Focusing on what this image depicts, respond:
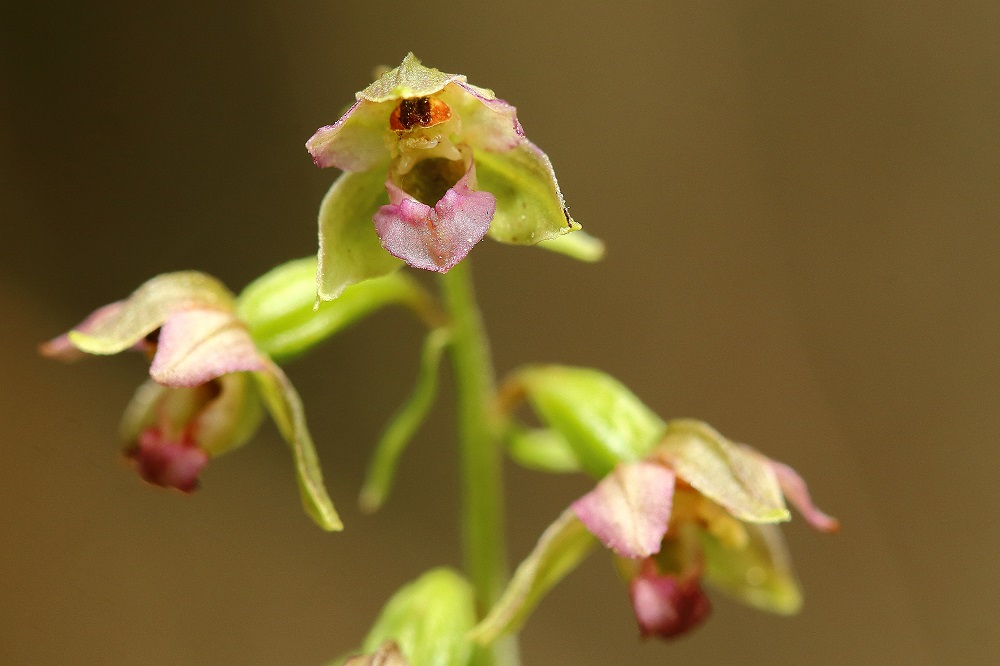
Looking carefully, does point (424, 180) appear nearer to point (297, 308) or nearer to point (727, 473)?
point (297, 308)

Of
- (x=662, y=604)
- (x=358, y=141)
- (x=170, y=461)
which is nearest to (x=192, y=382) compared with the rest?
(x=170, y=461)

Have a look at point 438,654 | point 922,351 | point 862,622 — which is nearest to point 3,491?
point 438,654

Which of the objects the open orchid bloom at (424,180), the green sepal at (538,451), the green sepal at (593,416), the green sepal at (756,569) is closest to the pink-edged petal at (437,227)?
the open orchid bloom at (424,180)

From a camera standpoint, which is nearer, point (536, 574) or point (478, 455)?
point (536, 574)

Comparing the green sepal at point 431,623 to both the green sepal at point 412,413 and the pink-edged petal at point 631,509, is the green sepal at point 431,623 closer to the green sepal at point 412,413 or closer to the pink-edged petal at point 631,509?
the green sepal at point 412,413

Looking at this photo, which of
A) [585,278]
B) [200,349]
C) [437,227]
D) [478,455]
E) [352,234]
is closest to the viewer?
[437,227]

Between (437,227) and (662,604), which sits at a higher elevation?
(437,227)

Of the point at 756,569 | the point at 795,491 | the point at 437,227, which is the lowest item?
the point at 756,569
